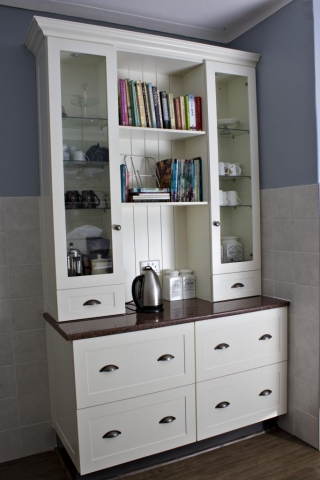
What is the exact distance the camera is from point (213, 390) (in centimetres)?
239

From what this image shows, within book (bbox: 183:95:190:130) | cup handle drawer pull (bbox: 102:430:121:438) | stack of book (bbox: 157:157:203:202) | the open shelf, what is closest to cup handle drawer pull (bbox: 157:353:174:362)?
cup handle drawer pull (bbox: 102:430:121:438)

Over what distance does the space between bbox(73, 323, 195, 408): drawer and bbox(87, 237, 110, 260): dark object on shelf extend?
469 millimetres

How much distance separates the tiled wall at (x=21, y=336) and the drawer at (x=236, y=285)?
3.49 feet

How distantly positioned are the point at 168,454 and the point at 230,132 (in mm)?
1941

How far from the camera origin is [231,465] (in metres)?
2.31

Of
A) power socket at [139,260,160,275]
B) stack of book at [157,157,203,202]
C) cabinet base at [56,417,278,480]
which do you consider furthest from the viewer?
power socket at [139,260,160,275]

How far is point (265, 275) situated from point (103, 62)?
1.60 metres

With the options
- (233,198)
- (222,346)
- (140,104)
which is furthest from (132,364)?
(140,104)

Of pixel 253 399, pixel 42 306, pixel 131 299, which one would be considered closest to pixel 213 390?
pixel 253 399

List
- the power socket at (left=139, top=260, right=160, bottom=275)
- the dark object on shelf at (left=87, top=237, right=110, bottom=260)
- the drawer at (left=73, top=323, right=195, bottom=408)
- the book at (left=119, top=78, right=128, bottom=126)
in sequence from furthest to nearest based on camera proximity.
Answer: the power socket at (left=139, top=260, right=160, bottom=275) < the book at (left=119, top=78, right=128, bottom=126) < the dark object on shelf at (left=87, top=237, right=110, bottom=260) < the drawer at (left=73, top=323, right=195, bottom=408)

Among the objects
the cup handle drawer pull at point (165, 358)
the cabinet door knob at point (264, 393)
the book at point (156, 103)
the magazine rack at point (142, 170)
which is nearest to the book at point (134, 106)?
the book at point (156, 103)

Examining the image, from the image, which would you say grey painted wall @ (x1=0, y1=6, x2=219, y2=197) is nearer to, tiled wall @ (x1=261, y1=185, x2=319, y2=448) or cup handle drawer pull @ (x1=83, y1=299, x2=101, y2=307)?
cup handle drawer pull @ (x1=83, y1=299, x2=101, y2=307)

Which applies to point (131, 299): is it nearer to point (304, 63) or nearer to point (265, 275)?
point (265, 275)

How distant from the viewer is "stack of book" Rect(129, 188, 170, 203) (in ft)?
8.12
